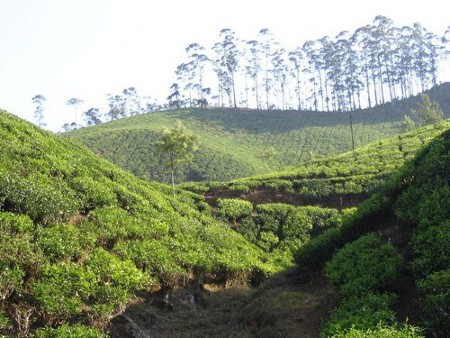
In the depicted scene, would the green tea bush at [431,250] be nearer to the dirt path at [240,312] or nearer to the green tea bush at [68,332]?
the dirt path at [240,312]

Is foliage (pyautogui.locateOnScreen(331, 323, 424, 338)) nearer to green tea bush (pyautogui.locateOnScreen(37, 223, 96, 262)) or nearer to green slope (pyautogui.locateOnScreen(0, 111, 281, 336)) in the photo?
green slope (pyautogui.locateOnScreen(0, 111, 281, 336))

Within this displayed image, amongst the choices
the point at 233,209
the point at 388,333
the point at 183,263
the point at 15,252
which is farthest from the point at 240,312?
the point at 233,209

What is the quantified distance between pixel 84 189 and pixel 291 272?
922 cm

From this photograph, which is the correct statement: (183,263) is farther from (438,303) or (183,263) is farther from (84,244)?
(438,303)

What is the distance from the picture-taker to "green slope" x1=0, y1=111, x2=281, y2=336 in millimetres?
10656

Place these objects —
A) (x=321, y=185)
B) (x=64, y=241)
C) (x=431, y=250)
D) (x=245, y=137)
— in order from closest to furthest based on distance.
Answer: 1. (x=431, y=250)
2. (x=64, y=241)
3. (x=321, y=185)
4. (x=245, y=137)

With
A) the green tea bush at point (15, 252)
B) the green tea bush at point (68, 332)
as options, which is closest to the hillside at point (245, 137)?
the green tea bush at point (15, 252)

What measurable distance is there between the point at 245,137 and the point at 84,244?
73.4 meters

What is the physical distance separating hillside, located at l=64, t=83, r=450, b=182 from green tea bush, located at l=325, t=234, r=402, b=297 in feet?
139

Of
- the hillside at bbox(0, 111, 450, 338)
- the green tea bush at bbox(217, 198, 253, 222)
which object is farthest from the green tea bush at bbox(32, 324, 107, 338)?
the green tea bush at bbox(217, 198, 253, 222)

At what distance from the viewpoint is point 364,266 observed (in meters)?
10.9

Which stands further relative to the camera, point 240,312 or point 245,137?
point 245,137

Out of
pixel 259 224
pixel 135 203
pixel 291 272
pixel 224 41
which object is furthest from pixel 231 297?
pixel 224 41

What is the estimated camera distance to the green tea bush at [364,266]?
1013 centimetres
